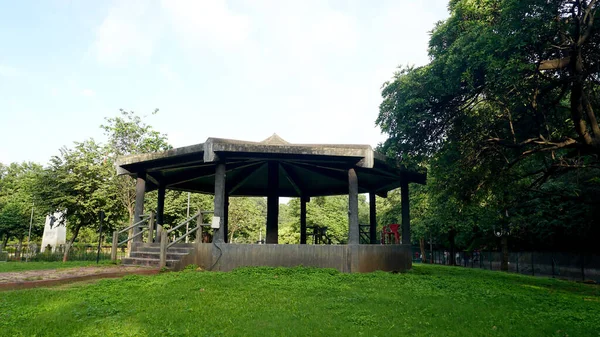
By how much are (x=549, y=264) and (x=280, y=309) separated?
2483 cm

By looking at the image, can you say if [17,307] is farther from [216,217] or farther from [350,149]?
[350,149]

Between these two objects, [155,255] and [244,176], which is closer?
[155,255]

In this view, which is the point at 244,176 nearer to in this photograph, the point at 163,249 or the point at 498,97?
the point at 163,249

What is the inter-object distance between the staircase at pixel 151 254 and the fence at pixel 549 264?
2134 centimetres

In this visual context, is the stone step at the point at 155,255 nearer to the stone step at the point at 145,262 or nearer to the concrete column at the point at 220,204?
the stone step at the point at 145,262

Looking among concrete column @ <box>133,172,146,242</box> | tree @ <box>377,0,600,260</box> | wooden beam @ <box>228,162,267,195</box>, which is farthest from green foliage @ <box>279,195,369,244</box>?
concrete column @ <box>133,172,146,242</box>

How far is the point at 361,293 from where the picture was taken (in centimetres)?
880

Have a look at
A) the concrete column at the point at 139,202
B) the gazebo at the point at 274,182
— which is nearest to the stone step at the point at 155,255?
the gazebo at the point at 274,182

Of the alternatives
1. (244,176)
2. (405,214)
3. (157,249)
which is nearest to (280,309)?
(157,249)

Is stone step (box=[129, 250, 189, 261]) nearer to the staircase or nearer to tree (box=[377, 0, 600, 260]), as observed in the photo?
the staircase

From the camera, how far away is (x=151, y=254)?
1350cm

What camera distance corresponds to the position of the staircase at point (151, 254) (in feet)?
A: 42.5

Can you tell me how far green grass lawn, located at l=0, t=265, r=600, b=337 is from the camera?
5.89 meters

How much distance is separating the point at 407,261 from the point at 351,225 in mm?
4220
